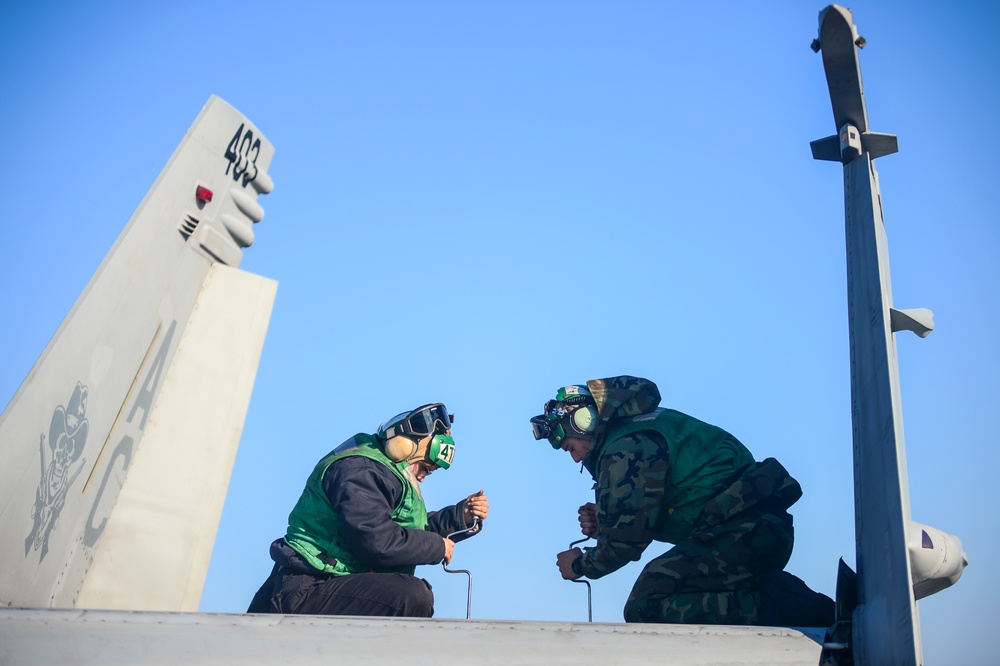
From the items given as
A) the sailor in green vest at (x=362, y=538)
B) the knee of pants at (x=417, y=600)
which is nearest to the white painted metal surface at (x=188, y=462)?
the sailor in green vest at (x=362, y=538)

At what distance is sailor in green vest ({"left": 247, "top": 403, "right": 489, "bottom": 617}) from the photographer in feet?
13.9

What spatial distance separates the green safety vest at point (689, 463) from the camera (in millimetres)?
4727

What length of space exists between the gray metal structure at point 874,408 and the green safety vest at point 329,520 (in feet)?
7.30

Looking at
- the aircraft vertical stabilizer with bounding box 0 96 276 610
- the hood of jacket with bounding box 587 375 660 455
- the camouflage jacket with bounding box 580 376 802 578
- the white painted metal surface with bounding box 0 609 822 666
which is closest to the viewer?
the white painted metal surface with bounding box 0 609 822 666

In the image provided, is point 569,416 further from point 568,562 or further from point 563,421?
point 568,562

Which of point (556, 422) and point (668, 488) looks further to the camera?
point (556, 422)

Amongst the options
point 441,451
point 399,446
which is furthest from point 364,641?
point 441,451

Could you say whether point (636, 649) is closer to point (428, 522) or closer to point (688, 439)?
point (688, 439)

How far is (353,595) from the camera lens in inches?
167

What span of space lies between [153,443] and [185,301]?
2.83 ft

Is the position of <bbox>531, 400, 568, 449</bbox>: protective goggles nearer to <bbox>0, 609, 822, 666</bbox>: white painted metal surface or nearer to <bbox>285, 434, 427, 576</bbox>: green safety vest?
<bbox>285, 434, 427, 576</bbox>: green safety vest

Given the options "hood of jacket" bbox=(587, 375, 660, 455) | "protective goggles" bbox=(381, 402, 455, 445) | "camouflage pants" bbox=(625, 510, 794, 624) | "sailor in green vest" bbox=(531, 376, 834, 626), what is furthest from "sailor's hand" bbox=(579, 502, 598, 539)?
"protective goggles" bbox=(381, 402, 455, 445)

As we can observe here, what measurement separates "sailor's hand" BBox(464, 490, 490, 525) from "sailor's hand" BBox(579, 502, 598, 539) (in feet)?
1.88

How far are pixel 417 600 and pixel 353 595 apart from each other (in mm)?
303
